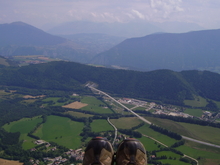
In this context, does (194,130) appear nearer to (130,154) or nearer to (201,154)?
(201,154)

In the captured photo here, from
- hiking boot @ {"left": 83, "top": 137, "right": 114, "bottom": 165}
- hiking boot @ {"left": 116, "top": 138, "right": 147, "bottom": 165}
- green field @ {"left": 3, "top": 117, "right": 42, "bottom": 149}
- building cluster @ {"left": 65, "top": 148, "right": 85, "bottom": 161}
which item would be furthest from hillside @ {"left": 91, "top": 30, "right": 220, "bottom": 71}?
hiking boot @ {"left": 83, "top": 137, "right": 114, "bottom": 165}

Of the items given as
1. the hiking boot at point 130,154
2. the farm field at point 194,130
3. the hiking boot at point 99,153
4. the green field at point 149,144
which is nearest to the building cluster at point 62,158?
the green field at point 149,144

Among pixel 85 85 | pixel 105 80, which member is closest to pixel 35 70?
pixel 85 85

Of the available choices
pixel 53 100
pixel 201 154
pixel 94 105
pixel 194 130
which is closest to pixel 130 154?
pixel 201 154

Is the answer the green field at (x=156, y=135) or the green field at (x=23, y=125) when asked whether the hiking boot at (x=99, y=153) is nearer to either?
the green field at (x=156, y=135)

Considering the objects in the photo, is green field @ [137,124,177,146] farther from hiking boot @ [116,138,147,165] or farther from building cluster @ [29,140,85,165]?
hiking boot @ [116,138,147,165]
